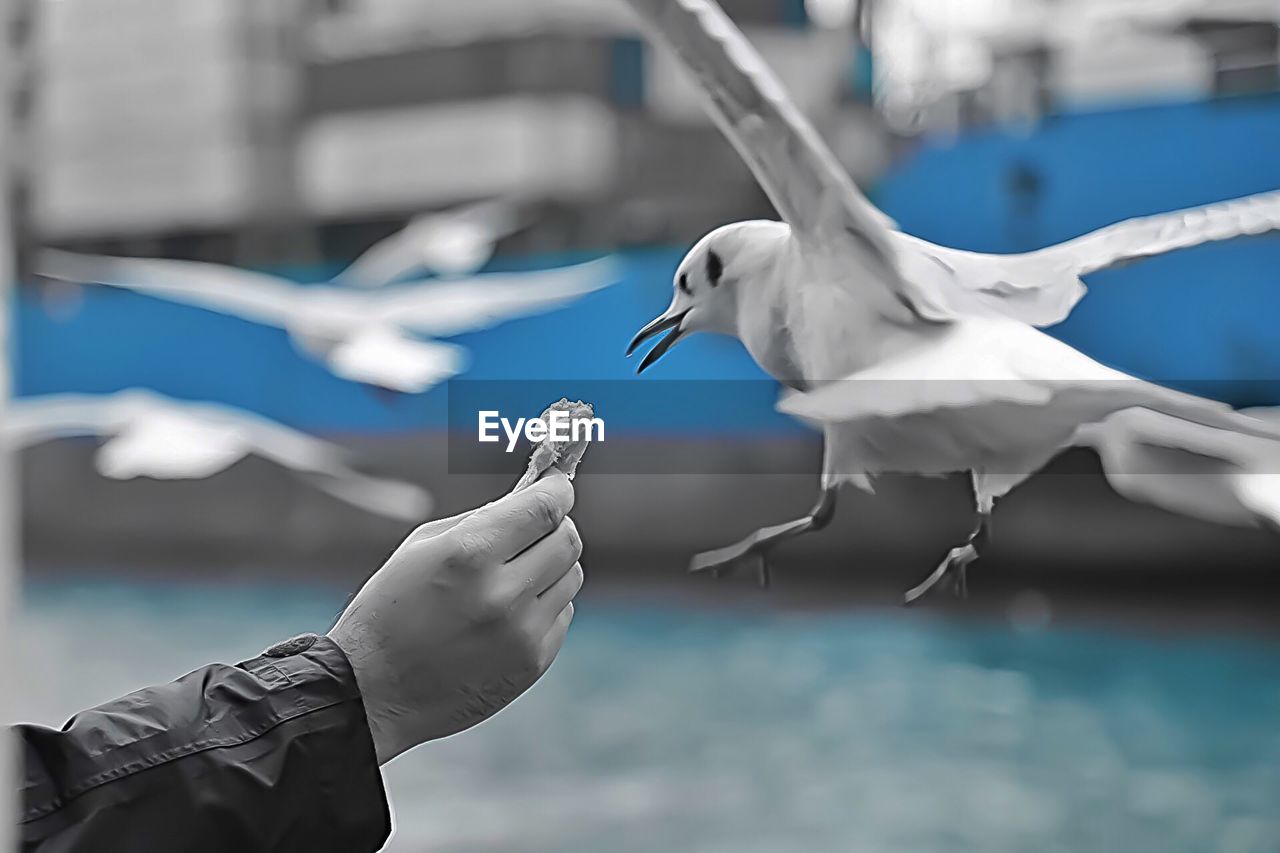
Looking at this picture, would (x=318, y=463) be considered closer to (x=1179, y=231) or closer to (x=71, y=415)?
(x=71, y=415)

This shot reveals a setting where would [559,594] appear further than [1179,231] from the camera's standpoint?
No

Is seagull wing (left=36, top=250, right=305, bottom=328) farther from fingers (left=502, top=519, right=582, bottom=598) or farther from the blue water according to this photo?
fingers (left=502, top=519, right=582, bottom=598)

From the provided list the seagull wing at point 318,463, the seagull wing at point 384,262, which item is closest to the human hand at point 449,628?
the seagull wing at point 318,463

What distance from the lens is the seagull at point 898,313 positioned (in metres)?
0.93

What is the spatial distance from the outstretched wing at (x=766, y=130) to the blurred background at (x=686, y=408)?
6cm

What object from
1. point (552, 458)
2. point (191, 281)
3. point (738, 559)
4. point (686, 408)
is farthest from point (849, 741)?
point (191, 281)

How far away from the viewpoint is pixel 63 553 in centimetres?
157

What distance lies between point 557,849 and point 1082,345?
0.68m

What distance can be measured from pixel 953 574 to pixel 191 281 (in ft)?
2.97

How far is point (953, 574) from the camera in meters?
1.01

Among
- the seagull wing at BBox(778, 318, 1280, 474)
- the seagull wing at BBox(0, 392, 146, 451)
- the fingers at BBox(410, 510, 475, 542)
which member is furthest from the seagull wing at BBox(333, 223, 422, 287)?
the fingers at BBox(410, 510, 475, 542)

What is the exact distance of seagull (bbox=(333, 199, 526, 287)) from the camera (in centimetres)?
129

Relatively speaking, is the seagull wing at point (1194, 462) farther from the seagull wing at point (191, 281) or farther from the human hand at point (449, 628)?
the seagull wing at point (191, 281)

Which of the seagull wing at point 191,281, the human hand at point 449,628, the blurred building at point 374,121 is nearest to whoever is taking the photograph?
the human hand at point 449,628
